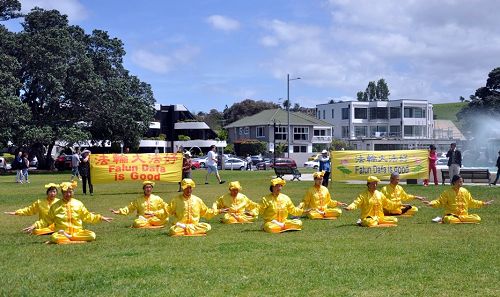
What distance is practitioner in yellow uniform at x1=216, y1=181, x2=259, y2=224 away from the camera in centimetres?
1499

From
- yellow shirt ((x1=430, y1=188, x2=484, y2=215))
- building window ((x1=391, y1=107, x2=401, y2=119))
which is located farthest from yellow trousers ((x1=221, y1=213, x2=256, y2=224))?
building window ((x1=391, y1=107, x2=401, y2=119))

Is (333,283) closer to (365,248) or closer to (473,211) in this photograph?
(365,248)

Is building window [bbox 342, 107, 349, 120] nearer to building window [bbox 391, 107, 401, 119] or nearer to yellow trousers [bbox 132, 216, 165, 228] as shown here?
building window [bbox 391, 107, 401, 119]

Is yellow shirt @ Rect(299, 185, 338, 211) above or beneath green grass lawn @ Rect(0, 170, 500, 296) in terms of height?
above

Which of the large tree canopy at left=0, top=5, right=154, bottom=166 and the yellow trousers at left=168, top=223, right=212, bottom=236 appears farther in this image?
the large tree canopy at left=0, top=5, right=154, bottom=166

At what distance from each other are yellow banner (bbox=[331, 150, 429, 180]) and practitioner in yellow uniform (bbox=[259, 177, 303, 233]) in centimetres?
1435

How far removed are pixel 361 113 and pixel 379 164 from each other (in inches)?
3054

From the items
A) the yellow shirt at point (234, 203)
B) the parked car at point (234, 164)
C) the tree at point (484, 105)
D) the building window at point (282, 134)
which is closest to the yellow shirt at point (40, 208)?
the yellow shirt at point (234, 203)

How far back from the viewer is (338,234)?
12.7 meters

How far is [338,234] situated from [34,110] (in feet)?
155

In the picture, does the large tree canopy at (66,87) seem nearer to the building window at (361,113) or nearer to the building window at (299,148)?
the building window at (299,148)

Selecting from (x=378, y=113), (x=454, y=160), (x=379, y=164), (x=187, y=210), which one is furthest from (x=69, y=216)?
(x=378, y=113)

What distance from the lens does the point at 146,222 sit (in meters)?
14.4

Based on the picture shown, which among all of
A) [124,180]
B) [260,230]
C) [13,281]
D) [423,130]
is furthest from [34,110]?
[423,130]
